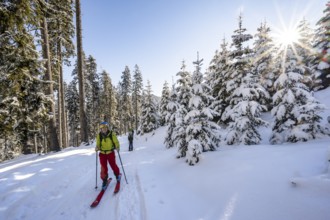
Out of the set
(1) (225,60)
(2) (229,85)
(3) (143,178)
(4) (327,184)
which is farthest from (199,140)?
(1) (225,60)

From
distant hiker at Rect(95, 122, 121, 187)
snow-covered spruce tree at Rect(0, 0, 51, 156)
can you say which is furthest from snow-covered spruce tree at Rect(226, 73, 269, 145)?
snow-covered spruce tree at Rect(0, 0, 51, 156)

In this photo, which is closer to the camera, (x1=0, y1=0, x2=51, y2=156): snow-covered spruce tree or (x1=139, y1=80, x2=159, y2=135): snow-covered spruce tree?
(x1=0, y1=0, x2=51, y2=156): snow-covered spruce tree

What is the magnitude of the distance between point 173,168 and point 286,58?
29.2ft

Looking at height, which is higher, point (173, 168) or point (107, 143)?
point (107, 143)

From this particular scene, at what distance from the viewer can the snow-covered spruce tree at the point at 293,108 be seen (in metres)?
9.10

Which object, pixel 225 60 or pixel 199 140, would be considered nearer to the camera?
pixel 199 140

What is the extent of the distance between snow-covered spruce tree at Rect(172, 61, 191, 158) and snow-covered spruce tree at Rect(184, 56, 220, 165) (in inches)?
18.5

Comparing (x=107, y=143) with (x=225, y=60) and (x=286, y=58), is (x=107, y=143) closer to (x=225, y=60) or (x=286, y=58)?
(x=286, y=58)

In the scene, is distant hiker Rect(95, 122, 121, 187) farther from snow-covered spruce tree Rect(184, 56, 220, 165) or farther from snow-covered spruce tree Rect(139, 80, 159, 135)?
snow-covered spruce tree Rect(139, 80, 159, 135)

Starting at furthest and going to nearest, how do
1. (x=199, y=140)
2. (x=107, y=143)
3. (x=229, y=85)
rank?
1. (x=229, y=85)
2. (x=199, y=140)
3. (x=107, y=143)

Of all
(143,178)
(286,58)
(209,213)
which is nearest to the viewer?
(209,213)

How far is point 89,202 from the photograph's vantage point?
19.1 ft

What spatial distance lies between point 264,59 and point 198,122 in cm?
1674

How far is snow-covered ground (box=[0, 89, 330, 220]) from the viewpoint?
4473 millimetres
